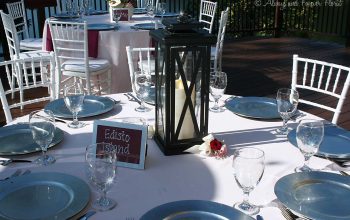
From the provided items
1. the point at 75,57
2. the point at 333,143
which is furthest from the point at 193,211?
the point at 75,57

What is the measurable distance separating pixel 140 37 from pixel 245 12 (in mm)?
4989

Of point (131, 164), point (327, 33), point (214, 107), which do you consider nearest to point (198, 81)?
point (131, 164)

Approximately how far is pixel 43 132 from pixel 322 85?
4.13 meters

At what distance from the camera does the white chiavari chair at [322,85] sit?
6.90ft

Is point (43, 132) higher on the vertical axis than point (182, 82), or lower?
lower

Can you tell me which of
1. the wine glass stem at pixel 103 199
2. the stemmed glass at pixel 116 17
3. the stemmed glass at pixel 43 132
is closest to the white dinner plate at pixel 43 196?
the wine glass stem at pixel 103 199

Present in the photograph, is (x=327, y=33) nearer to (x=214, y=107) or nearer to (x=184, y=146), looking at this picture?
(x=214, y=107)

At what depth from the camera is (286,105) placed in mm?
1667

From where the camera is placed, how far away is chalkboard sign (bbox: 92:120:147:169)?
4.45ft

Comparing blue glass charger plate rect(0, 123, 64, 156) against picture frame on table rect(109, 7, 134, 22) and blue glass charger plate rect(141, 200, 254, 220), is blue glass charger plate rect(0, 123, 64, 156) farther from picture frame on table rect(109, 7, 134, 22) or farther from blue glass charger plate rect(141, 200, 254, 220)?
picture frame on table rect(109, 7, 134, 22)

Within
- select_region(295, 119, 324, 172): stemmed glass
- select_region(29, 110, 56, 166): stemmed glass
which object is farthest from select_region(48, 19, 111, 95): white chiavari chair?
select_region(295, 119, 324, 172): stemmed glass

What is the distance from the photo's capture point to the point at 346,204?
1.16m

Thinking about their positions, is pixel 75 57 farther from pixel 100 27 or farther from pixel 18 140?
pixel 18 140

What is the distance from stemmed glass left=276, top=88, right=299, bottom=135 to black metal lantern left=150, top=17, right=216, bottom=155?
38 centimetres
